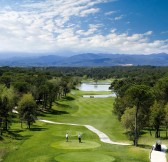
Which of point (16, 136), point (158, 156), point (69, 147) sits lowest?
point (16, 136)

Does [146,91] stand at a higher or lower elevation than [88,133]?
higher

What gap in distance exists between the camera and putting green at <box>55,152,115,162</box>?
44.0 meters

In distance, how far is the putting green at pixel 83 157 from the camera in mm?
43969

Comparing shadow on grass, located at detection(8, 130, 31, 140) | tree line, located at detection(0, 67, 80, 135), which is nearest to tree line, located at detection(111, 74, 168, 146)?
shadow on grass, located at detection(8, 130, 31, 140)

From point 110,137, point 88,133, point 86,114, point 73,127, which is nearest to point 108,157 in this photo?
point 110,137

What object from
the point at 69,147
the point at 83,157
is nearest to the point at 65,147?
the point at 69,147

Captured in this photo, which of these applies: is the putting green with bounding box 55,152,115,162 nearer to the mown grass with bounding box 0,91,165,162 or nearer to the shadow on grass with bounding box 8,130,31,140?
the mown grass with bounding box 0,91,165,162

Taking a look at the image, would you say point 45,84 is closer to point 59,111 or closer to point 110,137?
point 59,111

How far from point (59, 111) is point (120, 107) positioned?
148ft

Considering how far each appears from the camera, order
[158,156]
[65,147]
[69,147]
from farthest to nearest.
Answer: [65,147] < [69,147] < [158,156]

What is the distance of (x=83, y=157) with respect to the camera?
45312 mm

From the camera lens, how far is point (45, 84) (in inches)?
5049

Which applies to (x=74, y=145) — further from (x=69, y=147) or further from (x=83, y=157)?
(x=83, y=157)

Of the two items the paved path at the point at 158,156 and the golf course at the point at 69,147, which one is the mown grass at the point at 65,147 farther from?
the paved path at the point at 158,156
